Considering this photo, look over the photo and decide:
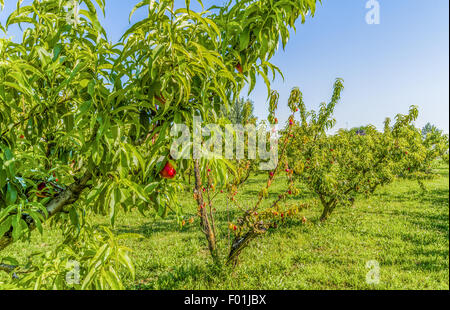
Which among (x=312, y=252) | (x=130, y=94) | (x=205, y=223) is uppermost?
(x=130, y=94)

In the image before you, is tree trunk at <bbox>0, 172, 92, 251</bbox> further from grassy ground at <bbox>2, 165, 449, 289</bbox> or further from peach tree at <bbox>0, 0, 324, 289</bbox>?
grassy ground at <bbox>2, 165, 449, 289</bbox>

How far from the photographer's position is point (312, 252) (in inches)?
164

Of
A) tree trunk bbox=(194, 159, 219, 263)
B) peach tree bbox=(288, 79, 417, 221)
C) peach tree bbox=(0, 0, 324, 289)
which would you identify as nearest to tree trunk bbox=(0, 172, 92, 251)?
peach tree bbox=(0, 0, 324, 289)

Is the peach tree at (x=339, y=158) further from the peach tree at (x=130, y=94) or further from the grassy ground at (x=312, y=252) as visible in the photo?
the peach tree at (x=130, y=94)

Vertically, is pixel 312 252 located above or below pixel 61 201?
below

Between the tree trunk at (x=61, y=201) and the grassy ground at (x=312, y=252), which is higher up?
the tree trunk at (x=61, y=201)

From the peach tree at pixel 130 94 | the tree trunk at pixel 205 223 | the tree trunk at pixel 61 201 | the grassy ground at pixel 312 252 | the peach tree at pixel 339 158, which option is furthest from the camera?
the peach tree at pixel 339 158

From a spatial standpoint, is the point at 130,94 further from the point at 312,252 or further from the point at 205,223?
the point at 312,252

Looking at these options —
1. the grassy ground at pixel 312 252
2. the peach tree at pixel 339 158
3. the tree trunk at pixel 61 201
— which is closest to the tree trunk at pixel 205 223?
the grassy ground at pixel 312 252

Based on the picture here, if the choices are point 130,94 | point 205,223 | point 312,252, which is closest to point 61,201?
point 130,94

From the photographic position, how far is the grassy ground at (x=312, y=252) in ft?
10.8

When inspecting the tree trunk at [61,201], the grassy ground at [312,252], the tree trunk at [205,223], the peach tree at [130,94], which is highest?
the peach tree at [130,94]

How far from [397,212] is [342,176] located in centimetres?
191

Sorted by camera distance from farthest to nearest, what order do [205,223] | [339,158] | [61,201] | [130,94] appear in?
[339,158]
[205,223]
[61,201]
[130,94]
